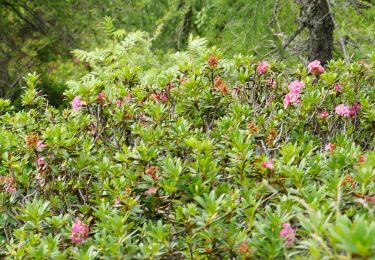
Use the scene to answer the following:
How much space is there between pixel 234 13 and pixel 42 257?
3955 millimetres

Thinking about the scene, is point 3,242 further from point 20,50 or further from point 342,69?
point 20,50

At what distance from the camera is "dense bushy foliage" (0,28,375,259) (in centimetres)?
170

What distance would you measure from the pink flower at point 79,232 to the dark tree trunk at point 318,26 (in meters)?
3.60

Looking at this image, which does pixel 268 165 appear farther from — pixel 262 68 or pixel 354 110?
pixel 262 68

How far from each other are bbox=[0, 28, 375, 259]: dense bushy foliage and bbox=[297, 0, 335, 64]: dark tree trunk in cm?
148

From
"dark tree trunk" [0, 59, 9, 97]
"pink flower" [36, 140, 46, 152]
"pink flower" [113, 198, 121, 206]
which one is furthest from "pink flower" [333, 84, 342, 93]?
"dark tree trunk" [0, 59, 9, 97]

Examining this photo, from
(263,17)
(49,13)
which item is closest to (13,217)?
(263,17)

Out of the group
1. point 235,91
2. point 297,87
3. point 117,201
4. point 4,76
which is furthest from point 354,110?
point 4,76

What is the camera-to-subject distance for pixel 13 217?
216cm

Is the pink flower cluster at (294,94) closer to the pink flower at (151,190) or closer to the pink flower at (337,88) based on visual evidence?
the pink flower at (337,88)

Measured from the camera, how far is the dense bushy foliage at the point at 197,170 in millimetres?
1703

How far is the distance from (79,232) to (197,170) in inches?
21.0

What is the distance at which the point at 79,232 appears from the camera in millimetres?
1890

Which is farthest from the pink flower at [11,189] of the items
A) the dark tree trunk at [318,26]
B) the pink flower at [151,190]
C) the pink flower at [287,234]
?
the dark tree trunk at [318,26]
